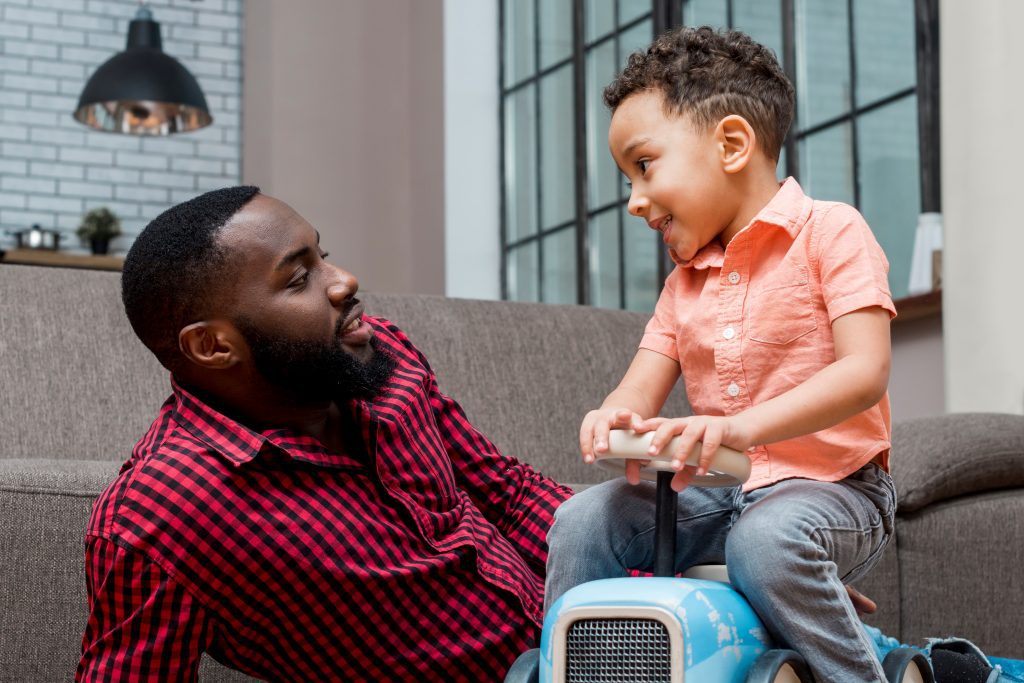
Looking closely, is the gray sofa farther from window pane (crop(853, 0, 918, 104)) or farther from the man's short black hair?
window pane (crop(853, 0, 918, 104))

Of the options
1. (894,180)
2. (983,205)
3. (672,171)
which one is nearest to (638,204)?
(672,171)

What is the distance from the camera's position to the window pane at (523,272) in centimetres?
571

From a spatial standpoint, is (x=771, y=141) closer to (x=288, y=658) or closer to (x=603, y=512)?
(x=603, y=512)

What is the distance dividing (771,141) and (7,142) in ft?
17.1

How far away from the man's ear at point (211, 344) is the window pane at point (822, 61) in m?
2.87

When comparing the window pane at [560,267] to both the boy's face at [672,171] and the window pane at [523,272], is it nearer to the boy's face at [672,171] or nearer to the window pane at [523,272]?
the window pane at [523,272]

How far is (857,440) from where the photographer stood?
1357 millimetres

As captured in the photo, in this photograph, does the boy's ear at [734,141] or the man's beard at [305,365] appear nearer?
the boy's ear at [734,141]

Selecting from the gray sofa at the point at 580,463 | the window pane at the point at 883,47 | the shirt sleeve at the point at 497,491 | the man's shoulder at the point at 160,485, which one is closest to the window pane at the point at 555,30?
the window pane at the point at 883,47

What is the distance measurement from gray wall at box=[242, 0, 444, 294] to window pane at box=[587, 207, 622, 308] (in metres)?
0.73

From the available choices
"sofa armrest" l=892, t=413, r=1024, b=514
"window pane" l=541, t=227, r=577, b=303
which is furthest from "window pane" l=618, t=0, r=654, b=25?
"sofa armrest" l=892, t=413, r=1024, b=514

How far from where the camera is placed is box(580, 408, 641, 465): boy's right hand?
1.18 m

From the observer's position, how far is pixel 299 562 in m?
1.39

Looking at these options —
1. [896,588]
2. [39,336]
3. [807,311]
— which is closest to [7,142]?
[39,336]
